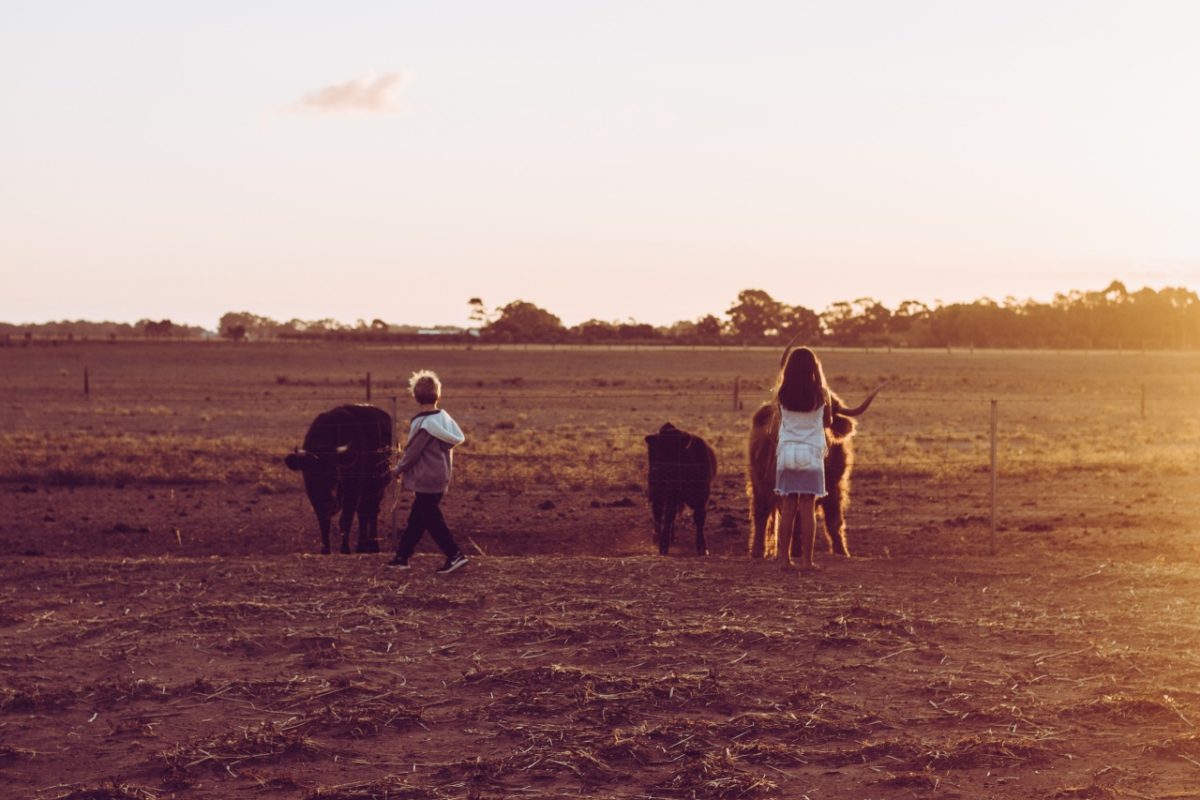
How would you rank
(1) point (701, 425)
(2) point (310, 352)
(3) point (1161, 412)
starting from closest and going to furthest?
(1) point (701, 425) → (3) point (1161, 412) → (2) point (310, 352)

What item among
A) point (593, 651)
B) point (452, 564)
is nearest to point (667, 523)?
point (452, 564)

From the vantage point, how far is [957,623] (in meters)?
7.61

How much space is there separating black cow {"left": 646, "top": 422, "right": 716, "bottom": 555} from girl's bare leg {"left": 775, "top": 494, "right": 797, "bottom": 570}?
228 centimetres

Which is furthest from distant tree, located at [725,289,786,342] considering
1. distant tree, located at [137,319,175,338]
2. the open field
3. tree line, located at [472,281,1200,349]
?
the open field

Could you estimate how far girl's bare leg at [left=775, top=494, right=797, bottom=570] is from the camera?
906cm

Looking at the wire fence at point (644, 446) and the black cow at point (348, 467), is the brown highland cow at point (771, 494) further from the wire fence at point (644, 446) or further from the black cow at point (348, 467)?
the black cow at point (348, 467)

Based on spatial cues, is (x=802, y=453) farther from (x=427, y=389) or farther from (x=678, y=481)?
(x=678, y=481)

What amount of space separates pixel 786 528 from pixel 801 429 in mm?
764

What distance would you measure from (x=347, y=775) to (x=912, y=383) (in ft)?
150

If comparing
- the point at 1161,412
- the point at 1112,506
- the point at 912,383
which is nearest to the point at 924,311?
the point at 912,383

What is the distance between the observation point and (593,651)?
692 centimetres

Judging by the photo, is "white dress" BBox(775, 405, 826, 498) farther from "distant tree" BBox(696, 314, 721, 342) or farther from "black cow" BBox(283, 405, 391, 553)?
"distant tree" BBox(696, 314, 721, 342)

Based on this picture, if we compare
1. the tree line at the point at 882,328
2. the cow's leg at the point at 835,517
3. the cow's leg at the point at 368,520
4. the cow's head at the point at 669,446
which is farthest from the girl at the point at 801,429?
the tree line at the point at 882,328

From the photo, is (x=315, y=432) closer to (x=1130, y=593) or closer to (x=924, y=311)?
(x=1130, y=593)
